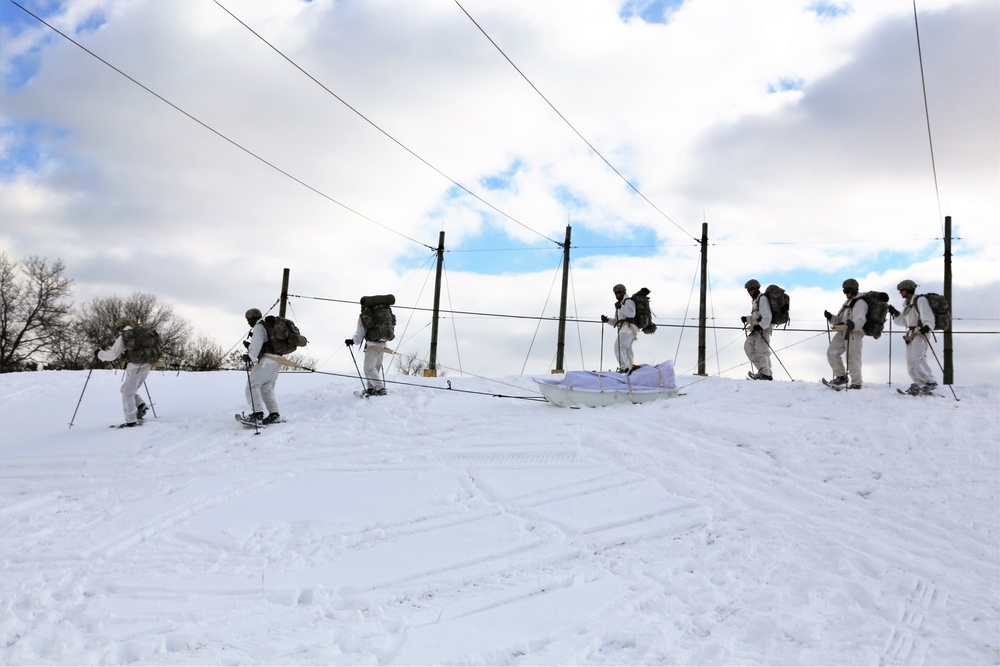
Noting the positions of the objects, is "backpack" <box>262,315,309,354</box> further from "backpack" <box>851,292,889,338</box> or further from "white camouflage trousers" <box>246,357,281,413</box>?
"backpack" <box>851,292,889,338</box>

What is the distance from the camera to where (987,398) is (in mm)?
11469

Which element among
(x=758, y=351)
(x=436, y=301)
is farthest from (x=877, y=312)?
(x=436, y=301)

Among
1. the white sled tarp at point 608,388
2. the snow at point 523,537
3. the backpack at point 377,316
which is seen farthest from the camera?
the backpack at point 377,316

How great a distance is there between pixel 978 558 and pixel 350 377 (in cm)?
1301

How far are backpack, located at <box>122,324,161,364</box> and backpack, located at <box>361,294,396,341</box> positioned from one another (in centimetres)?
399

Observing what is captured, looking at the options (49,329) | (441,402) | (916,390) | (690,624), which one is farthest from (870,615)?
(49,329)

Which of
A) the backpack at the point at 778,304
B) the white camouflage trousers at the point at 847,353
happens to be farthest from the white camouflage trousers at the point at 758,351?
the white camouflage trousers at the point at 847,353

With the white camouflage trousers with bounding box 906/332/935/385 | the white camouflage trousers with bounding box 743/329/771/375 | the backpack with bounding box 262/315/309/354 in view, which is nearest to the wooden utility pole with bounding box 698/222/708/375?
the white camouflage trousers with bounding box 743/329/771/375

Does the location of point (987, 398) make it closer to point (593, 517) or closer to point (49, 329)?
point (593, 517)

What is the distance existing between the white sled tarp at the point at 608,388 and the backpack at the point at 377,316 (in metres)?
3.47

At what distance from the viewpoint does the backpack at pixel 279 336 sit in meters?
12.9

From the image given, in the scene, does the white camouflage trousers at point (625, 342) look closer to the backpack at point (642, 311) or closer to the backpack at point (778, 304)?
the backpack at point (642, 311)

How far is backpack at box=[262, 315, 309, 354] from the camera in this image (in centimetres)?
1292

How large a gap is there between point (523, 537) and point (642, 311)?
8587mm
